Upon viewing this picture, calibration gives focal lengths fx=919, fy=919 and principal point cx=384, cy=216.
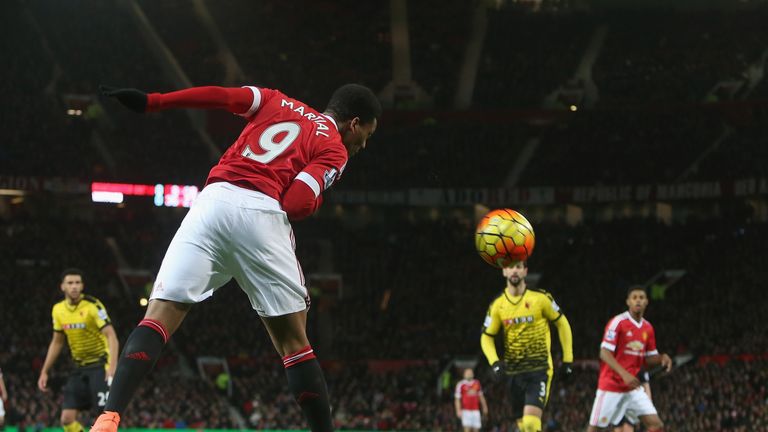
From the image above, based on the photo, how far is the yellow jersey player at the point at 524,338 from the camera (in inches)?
422

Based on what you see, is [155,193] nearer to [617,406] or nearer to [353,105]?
[617,406]

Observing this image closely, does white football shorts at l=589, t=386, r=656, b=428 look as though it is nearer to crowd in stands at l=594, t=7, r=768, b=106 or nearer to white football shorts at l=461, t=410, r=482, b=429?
white football shorts at l=461, t=410, r=482, b=429

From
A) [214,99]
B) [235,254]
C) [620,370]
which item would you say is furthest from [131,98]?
[620,370]

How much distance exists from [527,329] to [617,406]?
1804mm

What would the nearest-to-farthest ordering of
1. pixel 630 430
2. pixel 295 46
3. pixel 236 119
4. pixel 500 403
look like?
pixel 630 430
pixel 500 403
pixel 236 119
pixel 295 46

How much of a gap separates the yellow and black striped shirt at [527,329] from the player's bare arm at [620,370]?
0.98 metres

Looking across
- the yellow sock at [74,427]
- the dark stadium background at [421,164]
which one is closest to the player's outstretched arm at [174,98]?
the yellow sock at [74,427]

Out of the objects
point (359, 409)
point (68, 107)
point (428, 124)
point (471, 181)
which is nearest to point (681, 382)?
point (359, 409)

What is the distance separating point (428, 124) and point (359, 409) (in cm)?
1407

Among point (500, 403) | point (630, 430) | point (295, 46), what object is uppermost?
point (295, 46)

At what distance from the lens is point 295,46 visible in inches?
1565

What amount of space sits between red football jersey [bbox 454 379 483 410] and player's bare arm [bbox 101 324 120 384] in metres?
13.1

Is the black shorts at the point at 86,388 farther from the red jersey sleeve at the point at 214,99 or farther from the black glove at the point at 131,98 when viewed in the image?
the black glove at the point at 131,98

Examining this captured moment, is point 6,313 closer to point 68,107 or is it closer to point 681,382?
point 68,107
